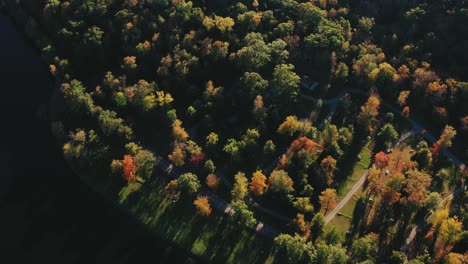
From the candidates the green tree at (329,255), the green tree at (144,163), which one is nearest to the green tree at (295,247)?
the green tree at (329,255)

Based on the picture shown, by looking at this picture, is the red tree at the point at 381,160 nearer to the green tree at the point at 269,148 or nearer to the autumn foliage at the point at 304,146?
the autumn foliage at the point at 304,146

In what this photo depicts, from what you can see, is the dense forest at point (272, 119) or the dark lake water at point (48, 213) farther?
the dense forest at point (272, 119)

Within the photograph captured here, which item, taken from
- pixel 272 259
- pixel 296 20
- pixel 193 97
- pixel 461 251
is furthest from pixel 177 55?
pixel 461 251

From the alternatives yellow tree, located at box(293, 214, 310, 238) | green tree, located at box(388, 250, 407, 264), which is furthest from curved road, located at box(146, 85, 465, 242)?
green tree, located at box(388, 250, 407, 264)

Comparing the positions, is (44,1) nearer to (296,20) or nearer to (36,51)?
(36,51)

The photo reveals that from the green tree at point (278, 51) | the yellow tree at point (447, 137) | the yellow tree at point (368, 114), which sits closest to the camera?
the yellow tree at point (447, 137)

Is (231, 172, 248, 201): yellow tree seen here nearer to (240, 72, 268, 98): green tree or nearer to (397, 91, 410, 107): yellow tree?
(240, 72, 268, 98): green tree
